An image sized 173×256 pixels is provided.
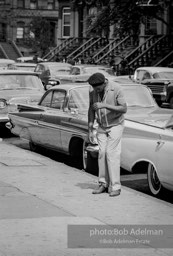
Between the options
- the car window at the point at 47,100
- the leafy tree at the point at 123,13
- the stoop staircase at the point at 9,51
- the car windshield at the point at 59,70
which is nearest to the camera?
the car window at the point at 47,100

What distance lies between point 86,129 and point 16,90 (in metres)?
5.96

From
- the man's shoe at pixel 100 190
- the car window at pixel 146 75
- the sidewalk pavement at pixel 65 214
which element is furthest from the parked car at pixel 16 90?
the car window at pixel 146 75

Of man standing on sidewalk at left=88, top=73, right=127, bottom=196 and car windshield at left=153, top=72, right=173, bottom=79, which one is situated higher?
man standing on sidewalk at left=88, top=73, right=127, bottom=196

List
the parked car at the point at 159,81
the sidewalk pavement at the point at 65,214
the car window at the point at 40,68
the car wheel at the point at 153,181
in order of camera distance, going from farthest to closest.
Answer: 1. the car window at the point at 40,68
2. the parked car at the point at 159,81
3. the car wheel at the point at 153,181
4. the sidewalk pavement at the point at 65,214

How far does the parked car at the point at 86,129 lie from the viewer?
383 inches

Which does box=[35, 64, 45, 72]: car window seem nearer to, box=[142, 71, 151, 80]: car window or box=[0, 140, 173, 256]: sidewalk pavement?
box=[142, 71, 151, 80]: car window

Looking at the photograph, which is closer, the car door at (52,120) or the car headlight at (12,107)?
the car door at (52,120)

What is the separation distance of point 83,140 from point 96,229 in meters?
4.61

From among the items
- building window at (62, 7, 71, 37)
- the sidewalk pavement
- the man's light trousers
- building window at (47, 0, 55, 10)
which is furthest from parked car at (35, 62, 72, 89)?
building window at (47, 0, 55, 10)

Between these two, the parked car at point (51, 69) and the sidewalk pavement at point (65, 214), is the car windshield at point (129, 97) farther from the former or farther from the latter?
the parked car at point (51, 69)

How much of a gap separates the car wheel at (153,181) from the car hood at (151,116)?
2.12 ft

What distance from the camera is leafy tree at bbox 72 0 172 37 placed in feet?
125

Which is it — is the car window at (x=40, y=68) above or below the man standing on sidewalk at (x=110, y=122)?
below

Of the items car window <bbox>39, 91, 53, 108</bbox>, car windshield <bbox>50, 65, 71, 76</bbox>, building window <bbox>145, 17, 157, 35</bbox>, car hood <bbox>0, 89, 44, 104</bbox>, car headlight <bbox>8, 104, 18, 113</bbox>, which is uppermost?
building window <bbox>145, 17, 157, 35</bbox>
